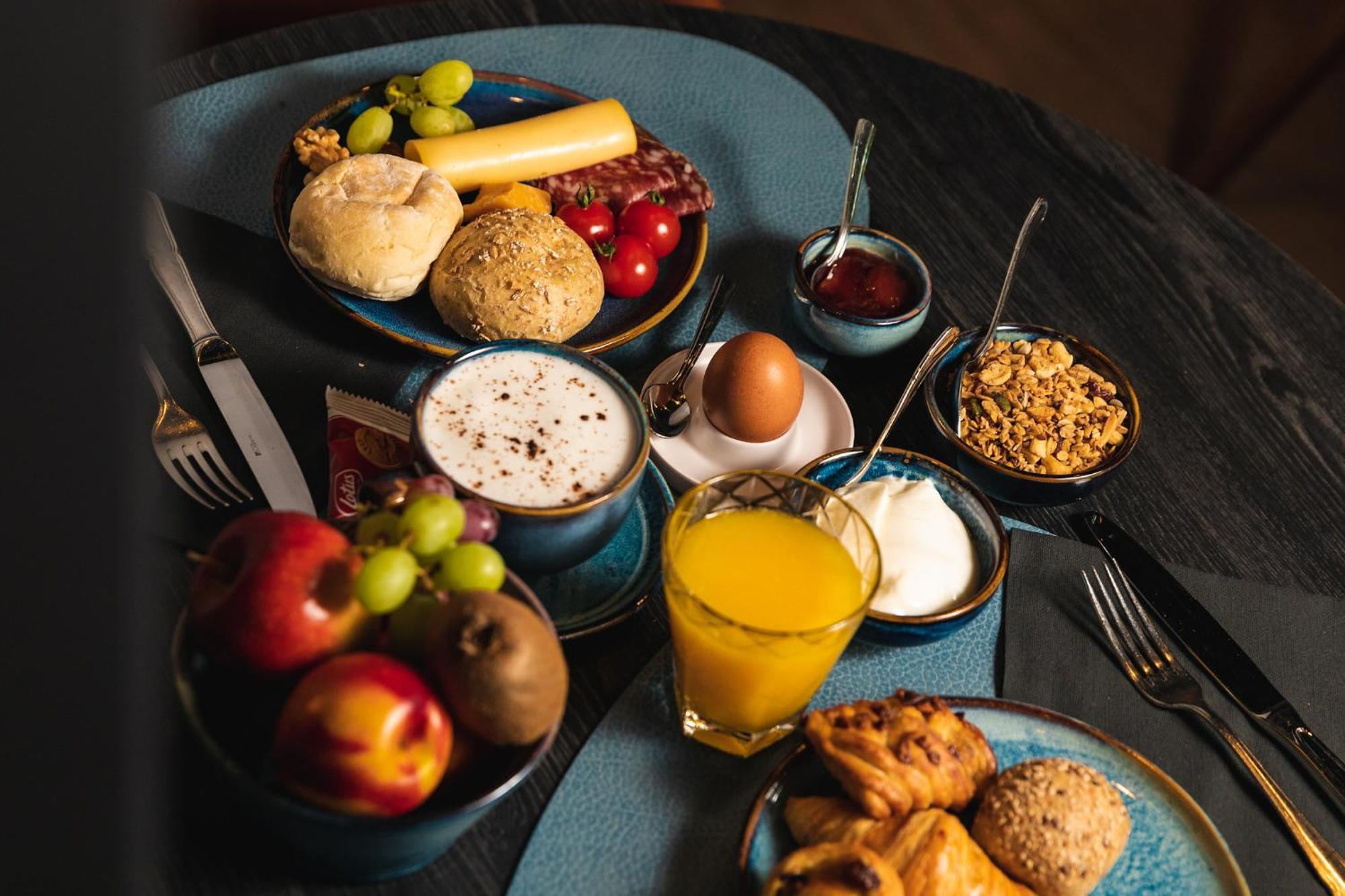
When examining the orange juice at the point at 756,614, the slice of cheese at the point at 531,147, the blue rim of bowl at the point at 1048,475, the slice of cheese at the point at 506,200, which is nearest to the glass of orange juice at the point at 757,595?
the orange juice at the point at 756,614

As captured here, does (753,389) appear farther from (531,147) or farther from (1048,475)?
(531,147)

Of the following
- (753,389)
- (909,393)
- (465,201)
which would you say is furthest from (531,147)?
(909,393)

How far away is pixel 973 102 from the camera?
6.31 ft

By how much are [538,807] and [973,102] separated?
1421mm

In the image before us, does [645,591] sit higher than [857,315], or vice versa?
[857,315]

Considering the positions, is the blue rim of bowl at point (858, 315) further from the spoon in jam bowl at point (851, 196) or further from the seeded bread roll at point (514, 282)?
the seeded bread roll at point (514, 282)

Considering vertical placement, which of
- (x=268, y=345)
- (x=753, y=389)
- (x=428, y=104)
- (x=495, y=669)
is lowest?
(x=268, y=345)

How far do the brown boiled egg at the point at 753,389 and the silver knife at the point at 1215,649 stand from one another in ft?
1.20

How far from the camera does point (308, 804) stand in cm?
78

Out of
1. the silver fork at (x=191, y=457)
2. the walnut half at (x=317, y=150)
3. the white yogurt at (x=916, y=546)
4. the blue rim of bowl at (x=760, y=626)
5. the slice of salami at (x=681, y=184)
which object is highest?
the blue rim of bowl at (x=760, y=626)

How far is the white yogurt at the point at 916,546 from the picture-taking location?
1.13m

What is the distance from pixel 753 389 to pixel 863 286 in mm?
292

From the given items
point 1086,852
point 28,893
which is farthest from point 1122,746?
point 28,893

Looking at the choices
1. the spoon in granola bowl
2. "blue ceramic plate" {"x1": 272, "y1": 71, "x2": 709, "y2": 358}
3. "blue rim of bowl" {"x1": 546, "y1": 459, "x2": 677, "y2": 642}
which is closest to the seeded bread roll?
"blue ceramic plate" {"x1": 272, "y1": 71, "x2": 709, "y2": 358}
